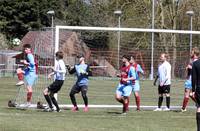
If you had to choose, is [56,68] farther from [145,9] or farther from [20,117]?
[145,9]

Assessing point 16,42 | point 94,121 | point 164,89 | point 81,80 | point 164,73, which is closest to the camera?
point 94,121

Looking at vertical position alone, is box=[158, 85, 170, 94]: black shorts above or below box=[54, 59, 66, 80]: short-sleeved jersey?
below

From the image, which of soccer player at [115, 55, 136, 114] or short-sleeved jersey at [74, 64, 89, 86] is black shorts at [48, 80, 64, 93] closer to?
short-sleeved jersey at [74, 64, 89, 86]

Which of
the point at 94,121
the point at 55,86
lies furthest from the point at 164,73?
the point at 94,121

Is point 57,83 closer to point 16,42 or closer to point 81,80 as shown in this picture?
point 81,80

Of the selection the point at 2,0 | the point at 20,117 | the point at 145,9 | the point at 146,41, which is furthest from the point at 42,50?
the point at 2,0

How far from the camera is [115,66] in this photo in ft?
92.4

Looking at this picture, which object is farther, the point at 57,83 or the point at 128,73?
the point at 57,83

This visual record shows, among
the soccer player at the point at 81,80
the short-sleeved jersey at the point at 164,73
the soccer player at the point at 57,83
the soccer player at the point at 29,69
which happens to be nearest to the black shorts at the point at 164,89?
the short-sleeved jersey at the point at 164,73

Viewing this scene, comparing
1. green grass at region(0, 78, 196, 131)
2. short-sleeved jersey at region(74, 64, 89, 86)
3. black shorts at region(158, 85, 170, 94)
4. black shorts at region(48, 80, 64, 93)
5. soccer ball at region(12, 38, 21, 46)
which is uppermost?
short-sleeved jersey at region(74, 64, 89, 86)

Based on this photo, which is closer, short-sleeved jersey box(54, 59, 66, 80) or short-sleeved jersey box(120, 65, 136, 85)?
short-sleeved jersey box(120, 65, 136, 85)

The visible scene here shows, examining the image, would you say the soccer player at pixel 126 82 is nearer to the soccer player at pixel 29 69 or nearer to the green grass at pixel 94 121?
the green grass at pixel 94 121

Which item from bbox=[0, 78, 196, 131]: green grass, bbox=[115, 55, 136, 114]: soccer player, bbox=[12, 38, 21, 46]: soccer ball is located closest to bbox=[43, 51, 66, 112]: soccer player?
bbox=[0, 78, 196, 131]: green grass

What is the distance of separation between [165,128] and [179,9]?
1922 inches
